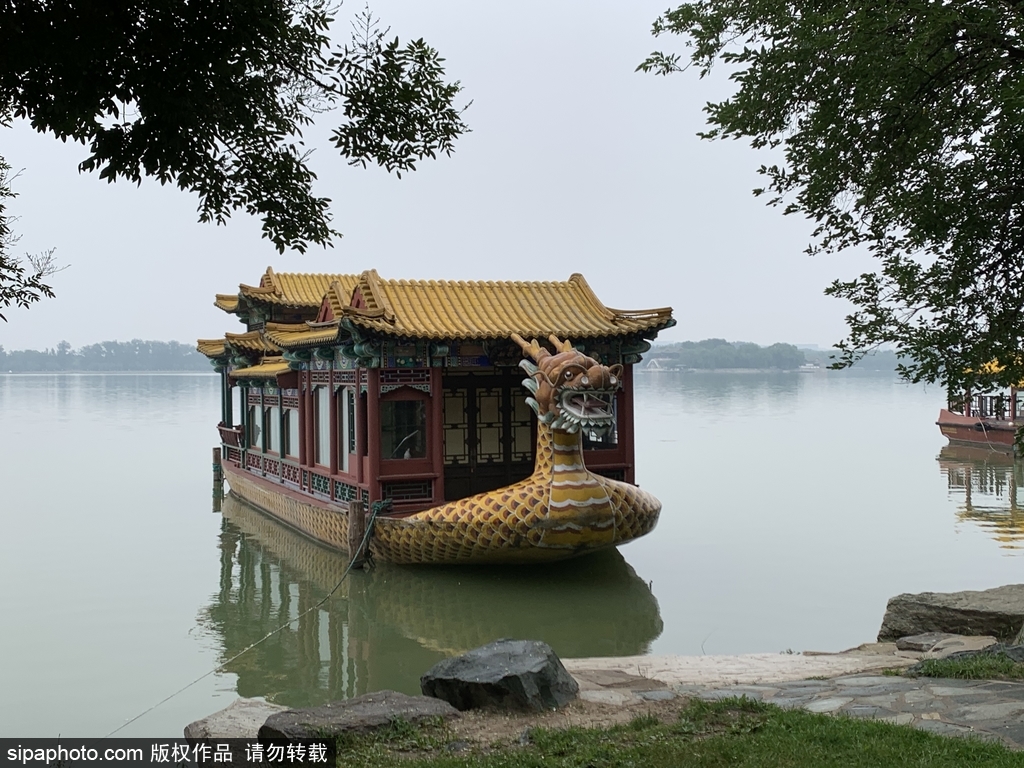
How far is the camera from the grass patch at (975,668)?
5.75 m

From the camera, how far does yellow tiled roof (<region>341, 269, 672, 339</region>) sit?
13.1 meters

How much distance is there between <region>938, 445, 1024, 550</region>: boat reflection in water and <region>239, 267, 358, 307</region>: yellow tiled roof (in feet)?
40.1

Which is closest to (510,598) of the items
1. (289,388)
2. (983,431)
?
(289,388)

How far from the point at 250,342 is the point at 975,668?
1605cm

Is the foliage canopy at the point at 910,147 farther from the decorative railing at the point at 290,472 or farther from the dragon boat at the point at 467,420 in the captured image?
the decorative railing at the point at 290,472

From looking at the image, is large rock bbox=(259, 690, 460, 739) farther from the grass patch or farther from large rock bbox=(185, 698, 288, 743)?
the grass patch

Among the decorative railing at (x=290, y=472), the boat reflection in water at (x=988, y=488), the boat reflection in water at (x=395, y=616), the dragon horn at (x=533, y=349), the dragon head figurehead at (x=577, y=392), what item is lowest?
the boat reflection in water at (x=988, y=488)

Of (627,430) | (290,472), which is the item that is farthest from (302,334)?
(627,430)

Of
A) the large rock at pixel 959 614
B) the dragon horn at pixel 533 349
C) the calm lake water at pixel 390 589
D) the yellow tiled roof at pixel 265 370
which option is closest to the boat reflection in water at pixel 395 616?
the calm lake water at pixel 390 589

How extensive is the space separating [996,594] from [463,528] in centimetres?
591

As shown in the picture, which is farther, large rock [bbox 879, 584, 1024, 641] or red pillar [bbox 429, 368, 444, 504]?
red pillar [bbox 429, 368, 444, 504]

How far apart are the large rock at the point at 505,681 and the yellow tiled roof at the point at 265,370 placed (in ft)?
37.4

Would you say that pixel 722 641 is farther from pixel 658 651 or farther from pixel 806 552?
pixel 806 552

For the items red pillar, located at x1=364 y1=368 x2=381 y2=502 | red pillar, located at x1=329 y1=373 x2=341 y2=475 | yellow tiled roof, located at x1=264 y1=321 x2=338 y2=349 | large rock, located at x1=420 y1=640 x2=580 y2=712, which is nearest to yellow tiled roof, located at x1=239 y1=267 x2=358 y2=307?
yellow tiled roof, located at x1=264 y1=321 x2=338 y2=349
